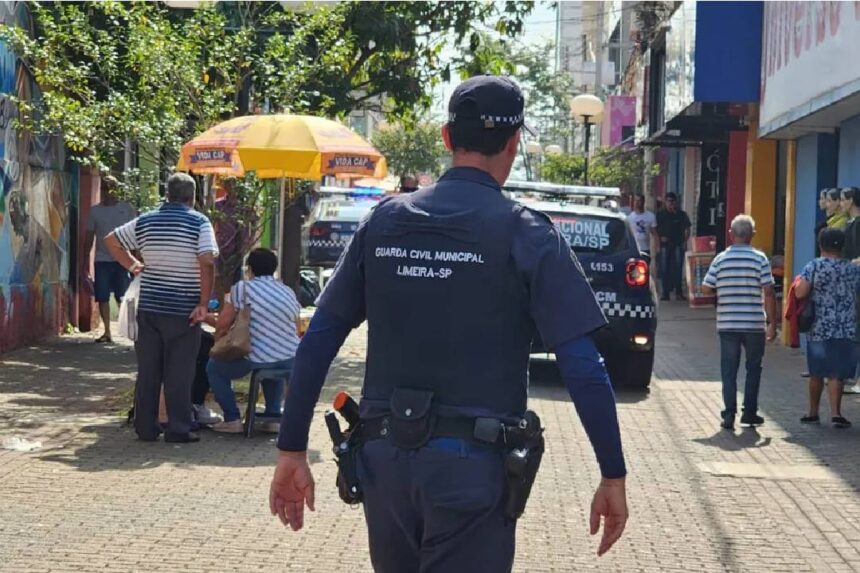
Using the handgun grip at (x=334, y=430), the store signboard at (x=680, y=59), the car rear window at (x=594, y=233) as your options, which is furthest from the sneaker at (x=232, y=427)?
the store signboard at (x=680, y=59)

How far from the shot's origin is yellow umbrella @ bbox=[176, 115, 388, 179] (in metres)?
10.9

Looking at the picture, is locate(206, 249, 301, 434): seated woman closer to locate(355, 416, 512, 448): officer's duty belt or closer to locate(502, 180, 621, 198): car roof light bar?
locate(502, 180, 621, 198): car roof light bar

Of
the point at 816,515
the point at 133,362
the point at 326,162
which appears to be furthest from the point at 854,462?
the point at 133,362

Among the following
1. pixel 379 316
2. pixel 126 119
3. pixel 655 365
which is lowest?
pixel 655 365

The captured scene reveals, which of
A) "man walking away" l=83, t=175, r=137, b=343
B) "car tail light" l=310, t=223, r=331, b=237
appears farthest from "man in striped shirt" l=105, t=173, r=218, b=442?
"car tail light" l=310, t=223, r=331, b=237

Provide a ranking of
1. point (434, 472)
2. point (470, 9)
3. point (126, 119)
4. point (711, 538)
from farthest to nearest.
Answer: point (470, 9) < point (126, 119) < point (711, 538) < point (434, 472)

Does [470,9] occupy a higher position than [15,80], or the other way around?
[470,9]

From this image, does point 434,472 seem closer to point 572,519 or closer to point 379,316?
point 379,316

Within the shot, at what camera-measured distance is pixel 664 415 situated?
12.1 meters

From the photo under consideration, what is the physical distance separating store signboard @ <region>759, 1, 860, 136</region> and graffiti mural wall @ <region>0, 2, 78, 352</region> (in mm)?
7813

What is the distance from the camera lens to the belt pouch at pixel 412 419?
360cm

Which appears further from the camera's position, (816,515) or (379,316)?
(816,515)

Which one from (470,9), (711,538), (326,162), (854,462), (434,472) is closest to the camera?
(434,472)

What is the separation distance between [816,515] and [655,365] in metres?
8.16
